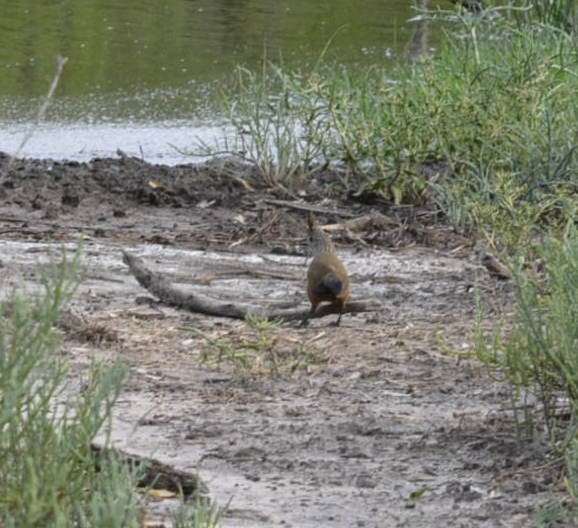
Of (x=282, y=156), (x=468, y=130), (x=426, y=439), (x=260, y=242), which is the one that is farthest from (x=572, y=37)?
(x=426, y=439)

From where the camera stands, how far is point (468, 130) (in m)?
7.44

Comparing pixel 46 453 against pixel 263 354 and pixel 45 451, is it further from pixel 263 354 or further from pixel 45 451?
pixel 263 354

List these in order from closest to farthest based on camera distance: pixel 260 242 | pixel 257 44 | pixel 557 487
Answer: pixel 557 487 → pixel 260 242 → pixel 257 44

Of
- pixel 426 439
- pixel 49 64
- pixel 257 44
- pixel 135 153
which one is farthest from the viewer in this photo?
pixel 257 44

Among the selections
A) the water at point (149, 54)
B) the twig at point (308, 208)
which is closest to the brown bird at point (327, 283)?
the twig at point (308, 208)

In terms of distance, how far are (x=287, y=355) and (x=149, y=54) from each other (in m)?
8.23

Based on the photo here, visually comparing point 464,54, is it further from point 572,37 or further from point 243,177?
point 243,177

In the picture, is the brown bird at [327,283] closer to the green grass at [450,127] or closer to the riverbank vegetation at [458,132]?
the riverbank vegetation at [458,132]

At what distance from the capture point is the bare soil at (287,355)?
378 centimetres

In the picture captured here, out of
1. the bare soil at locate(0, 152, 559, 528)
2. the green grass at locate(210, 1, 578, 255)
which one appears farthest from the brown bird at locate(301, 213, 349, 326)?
the green grass at locate(210, 1, 578, 255)

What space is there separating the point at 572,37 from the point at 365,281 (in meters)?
2.57

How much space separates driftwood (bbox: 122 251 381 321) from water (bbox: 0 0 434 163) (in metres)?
3.27

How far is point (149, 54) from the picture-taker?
12930 millimetres

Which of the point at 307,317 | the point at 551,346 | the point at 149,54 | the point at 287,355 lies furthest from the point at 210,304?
the point at 149,54
